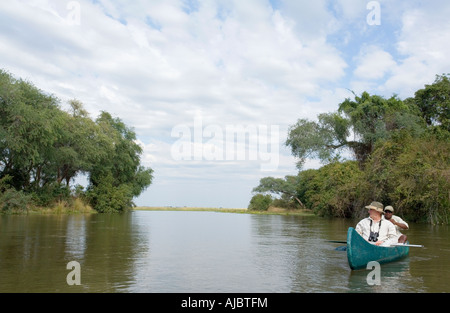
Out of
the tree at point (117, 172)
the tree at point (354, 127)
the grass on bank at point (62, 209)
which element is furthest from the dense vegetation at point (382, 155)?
the grass on bank at point (62, 209)

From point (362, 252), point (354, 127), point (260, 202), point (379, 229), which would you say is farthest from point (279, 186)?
point (362, 252)

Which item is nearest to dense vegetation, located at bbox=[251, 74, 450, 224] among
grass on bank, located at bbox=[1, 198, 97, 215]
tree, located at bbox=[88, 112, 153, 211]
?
tree, located at bbox=[88, 112, 153, 211]

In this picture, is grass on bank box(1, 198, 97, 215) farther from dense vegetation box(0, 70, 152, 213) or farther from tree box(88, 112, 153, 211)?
tree box(88, 112, 153, 211)

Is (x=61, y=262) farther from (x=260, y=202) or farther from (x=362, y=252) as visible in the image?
(x=260, y=202)

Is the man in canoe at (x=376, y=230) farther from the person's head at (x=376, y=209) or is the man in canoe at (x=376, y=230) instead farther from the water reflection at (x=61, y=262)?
the water reflection at (x=61, y=262)

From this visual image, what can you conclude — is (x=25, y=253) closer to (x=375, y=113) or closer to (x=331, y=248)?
(x=331, y=248)

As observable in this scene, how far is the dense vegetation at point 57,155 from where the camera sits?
87.4ft

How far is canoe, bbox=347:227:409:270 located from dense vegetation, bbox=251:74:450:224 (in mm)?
15417

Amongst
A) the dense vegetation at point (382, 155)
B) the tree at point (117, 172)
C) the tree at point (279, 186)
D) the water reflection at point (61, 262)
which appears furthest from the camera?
the tree at point (279, 186)

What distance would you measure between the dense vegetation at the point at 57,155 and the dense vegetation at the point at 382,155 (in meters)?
17.8

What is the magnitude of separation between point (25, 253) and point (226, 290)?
5.84 meters

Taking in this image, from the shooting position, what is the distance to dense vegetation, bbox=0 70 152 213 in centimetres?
2662

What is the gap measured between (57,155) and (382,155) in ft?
77.8
